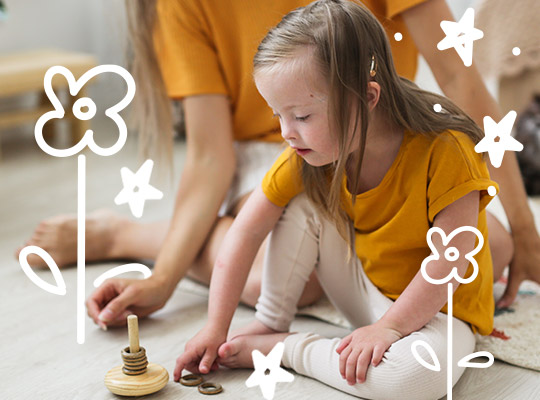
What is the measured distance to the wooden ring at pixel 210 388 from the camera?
0.93m

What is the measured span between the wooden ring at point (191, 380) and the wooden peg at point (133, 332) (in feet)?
0.27

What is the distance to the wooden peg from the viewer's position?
880 mm

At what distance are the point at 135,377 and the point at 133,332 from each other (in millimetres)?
70

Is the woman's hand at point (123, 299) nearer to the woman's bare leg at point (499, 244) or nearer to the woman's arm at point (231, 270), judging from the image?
the woman's arm at point (231, 270)

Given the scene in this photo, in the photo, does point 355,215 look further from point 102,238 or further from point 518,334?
point 102,238

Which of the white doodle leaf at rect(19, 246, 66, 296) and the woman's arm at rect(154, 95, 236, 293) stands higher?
the woman's arm at rect(154, 95, 236, 293)

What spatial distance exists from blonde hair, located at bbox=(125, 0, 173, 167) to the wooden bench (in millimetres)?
937

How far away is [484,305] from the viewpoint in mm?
982

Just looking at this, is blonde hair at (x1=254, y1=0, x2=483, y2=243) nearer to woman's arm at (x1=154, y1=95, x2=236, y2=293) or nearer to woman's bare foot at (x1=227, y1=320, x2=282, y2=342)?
woman's bare foot at (x1=227, y1=320, x2=282, y2=342)

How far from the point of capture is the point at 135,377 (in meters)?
0.92

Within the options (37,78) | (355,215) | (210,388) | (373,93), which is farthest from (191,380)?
(37,78)

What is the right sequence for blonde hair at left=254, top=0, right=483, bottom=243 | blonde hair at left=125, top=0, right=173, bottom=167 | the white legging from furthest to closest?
blonde hair at left=125, top=0, right=173, bottom=167 < the white legging < blonde hair at left=254, top=0, right=483, bottom=243

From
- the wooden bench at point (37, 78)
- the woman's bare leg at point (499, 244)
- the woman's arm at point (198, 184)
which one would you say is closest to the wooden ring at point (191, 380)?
the woman's arm at point (198, 184)

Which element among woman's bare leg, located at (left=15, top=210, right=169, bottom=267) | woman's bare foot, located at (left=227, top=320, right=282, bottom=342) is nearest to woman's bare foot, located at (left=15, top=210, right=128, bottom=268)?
woman's bare leg, located at (left=15, top=210, right=169, bottom=267)
